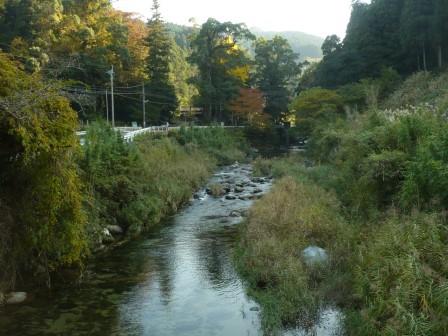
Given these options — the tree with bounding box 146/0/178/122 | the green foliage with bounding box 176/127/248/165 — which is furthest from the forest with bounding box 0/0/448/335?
the tree with bounding box 146/0/178/122

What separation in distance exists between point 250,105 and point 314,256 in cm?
4304

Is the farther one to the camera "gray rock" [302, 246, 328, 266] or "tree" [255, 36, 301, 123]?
"tree" [255, 36, 301, 123]

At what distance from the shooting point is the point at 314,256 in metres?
11.1

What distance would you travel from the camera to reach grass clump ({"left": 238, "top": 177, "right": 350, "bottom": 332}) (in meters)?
9.17

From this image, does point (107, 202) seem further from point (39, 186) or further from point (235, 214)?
point (39, 186)

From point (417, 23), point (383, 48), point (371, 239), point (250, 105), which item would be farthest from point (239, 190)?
point (383, 48)

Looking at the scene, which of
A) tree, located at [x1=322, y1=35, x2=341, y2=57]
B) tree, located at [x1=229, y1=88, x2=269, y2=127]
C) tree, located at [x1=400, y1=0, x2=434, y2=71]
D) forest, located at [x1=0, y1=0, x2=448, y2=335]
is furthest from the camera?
tree, located at [x1=322, y1=35, x2=341, y2=57]

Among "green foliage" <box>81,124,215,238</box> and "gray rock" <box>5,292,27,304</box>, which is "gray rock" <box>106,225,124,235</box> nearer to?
"green foliage" <box>81,124,215,238</box>

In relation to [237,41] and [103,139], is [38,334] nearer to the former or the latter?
[103,139]

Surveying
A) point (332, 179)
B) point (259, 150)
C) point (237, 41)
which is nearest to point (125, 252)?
point (332, 179)

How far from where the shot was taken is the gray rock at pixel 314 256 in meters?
10.7

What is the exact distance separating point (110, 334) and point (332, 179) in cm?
1280

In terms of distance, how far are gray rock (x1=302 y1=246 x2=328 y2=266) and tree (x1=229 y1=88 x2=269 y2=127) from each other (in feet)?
139

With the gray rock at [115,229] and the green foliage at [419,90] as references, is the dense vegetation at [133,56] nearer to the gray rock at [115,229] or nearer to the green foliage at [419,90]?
the gray rock at [115,229]
